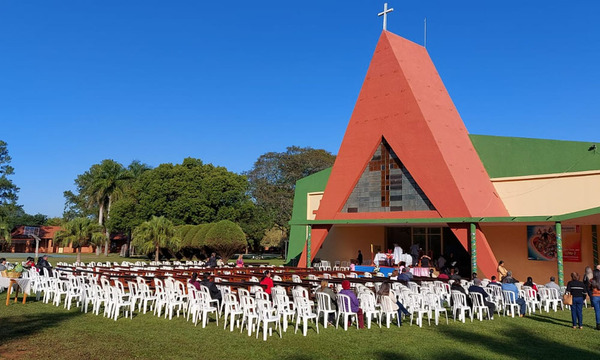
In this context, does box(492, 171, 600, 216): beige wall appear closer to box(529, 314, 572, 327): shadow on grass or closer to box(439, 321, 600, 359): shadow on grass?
box(529, 314, 572, 327): shadow on grass

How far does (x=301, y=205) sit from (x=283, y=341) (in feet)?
77.4

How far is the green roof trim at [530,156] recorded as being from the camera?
68.8 feet

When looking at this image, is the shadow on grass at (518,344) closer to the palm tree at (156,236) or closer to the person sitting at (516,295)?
the person sitting at (516,295)

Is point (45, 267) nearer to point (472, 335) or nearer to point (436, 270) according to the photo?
point (472, 335)

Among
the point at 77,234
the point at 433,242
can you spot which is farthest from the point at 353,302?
the point at 77,234

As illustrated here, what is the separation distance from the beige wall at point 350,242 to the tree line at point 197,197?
7153mm

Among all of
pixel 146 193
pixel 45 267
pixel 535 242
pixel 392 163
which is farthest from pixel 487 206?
pixel 146 193

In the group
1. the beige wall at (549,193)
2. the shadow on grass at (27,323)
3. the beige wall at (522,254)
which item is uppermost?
the beige wall at (549,193)

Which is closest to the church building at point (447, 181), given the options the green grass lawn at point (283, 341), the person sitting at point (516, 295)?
the person sitting at point (516, 295)

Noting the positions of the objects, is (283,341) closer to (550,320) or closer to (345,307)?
(345,307)

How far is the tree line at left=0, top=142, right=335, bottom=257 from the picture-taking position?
40.4m

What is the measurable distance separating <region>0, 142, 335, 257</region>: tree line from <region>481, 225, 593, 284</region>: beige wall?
18.3 metres

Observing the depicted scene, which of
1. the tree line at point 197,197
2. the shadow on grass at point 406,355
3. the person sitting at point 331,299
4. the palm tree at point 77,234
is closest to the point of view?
the shadow on grass at point 406,355

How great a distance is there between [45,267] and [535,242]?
63.7 feet
